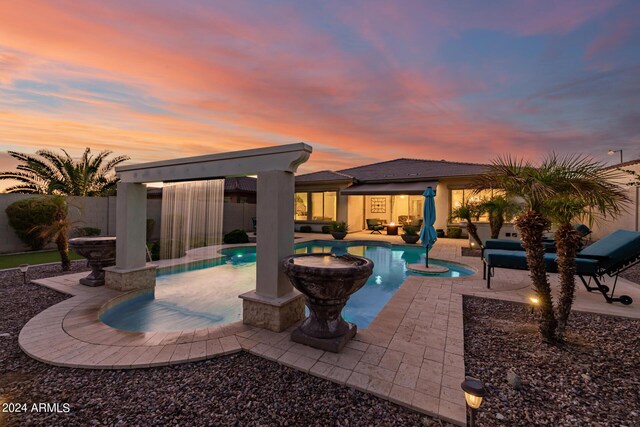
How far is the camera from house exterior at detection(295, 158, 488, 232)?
20.1 m

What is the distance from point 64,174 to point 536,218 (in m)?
26.7

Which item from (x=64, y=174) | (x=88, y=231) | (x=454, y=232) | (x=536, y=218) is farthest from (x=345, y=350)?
(x=64, y=174)

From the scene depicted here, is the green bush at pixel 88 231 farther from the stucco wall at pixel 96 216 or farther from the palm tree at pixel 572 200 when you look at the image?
the palm tree at pixel 572 200

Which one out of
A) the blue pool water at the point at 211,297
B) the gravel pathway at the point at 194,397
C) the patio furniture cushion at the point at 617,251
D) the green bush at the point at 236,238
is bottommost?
the blue pool water at the point at 211,297

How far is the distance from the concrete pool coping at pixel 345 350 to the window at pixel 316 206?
59.5 feet

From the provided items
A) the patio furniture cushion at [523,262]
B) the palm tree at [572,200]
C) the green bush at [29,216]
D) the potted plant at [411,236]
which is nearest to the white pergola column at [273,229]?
the palm tree at [572,200]

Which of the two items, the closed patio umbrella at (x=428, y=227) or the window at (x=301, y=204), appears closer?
the closed patio umbrella at (x=428, y=227)

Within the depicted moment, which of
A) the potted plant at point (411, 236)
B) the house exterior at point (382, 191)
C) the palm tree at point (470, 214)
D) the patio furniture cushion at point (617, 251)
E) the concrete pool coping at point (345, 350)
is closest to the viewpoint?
the concrete pool coping at point (345, 350)

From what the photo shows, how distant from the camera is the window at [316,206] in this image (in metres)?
24.3

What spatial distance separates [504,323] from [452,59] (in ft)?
33.2

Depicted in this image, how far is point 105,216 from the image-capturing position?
15.8 meters

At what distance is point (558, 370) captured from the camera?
371 centimetres

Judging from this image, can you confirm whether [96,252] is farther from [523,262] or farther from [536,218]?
[523,262]

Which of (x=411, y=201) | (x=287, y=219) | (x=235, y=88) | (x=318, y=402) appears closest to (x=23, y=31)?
(x=235, y=88)
